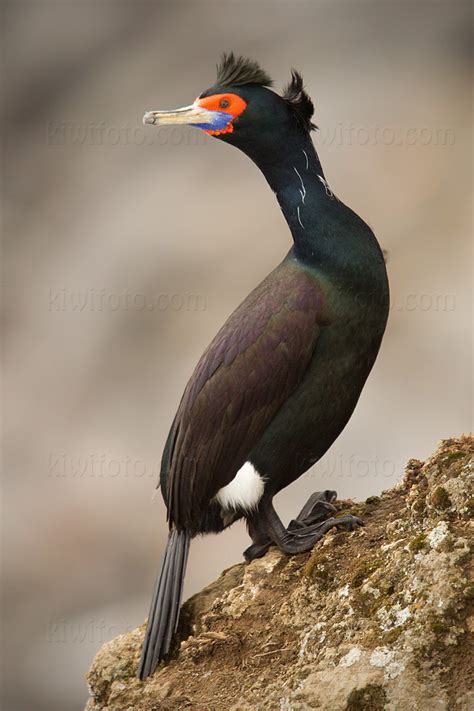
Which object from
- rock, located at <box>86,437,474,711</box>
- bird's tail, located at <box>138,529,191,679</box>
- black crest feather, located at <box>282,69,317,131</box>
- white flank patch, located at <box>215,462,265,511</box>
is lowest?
rock, located at <box>86,437,474,711</box>

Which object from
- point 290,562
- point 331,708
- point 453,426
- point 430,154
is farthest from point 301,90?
point 430,154

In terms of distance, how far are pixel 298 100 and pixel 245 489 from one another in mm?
1933

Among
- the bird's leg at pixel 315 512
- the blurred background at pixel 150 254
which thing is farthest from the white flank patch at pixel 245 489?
the blurred background at pixel 150 254

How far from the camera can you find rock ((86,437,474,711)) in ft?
13.3

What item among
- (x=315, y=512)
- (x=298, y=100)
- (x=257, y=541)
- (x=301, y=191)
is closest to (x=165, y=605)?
(x=257, y=541)

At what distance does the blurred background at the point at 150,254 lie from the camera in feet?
43.8

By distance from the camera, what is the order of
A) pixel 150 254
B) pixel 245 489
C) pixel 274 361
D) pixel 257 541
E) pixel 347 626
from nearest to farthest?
pixel 347 626
pixel 274 361
pixel 245 489
pixel 257 541
pixel 150 254

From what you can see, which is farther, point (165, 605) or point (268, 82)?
point (268, 82)

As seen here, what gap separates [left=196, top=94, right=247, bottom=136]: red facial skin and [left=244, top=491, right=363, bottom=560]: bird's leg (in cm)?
189

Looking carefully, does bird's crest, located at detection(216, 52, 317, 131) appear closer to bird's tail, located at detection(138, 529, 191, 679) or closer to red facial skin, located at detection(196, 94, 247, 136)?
red facial skin, located at detection(196, 94, 247, 136)

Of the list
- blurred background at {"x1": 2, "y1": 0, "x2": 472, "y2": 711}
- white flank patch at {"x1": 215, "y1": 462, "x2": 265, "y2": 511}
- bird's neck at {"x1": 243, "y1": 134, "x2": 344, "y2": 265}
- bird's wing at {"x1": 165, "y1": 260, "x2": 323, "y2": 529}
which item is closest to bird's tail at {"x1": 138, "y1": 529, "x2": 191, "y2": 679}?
bird's wing at {"x1": 165, "y1": 260, "x2": 323, "y2": 529}

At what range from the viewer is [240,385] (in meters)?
5.56

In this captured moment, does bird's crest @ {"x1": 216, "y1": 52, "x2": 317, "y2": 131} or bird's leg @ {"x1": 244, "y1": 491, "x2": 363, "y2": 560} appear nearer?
bird's leg @ {"x1": 244, "y1": 491, "x2": 363, "y2": 560}

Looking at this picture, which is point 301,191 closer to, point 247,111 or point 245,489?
point 247,111
